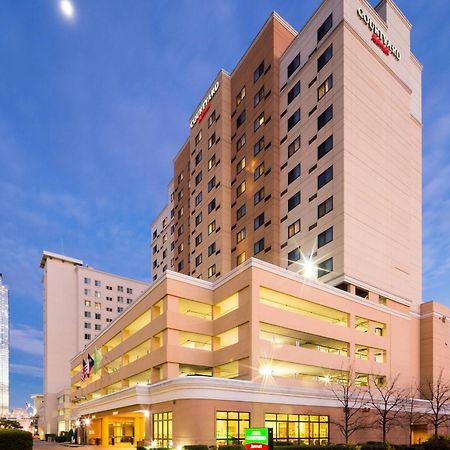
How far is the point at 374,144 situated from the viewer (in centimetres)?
5694

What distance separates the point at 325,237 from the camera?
52719 millimetres

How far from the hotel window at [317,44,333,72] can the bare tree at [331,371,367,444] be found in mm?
34800

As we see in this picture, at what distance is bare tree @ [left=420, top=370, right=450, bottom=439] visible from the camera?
171 ft

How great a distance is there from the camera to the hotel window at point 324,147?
2125 inches

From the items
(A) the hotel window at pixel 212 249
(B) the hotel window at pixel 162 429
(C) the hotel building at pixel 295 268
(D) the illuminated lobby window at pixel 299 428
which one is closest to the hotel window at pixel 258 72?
(C) the hotel building at pixel 295 268

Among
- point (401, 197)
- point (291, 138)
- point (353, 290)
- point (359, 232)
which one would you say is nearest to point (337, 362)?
point (353, 290)

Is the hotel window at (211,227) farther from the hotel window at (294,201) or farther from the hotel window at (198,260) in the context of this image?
the hotel window at (294,201)

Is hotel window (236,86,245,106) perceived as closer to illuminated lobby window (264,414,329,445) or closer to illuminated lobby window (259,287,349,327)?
illuminated lobby window (259,287,349,327)

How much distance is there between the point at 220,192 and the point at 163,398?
35.3 metres

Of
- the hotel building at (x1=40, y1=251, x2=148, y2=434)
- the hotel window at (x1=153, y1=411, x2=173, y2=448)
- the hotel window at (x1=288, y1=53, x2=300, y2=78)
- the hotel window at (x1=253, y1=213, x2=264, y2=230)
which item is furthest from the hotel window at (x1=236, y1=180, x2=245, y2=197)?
the hotel building at (x1=40, y1=251, x2=148, y2=434)

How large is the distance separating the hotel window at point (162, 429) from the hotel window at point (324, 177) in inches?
1145

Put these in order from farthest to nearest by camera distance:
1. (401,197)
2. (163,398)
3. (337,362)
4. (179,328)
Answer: (401,197) < (337,362) < (179,328) < (163,398)

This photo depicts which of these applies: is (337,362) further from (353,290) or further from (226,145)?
(226,145)

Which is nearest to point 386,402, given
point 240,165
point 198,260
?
point 240,165
